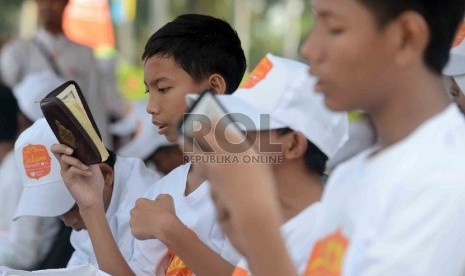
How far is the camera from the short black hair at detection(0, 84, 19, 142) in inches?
151

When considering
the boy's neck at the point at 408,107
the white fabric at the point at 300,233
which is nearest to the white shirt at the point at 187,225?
the white fabric at the point at 300,233

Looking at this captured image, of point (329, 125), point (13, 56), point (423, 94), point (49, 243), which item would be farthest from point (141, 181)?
point (13, 56)

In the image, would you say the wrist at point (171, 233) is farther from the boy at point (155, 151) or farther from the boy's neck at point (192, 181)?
the boy at point (155, 151)

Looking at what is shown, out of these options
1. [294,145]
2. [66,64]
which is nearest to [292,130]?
[294,145]

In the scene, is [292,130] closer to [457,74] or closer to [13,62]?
[457,74]

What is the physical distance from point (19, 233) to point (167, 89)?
116 centimetres

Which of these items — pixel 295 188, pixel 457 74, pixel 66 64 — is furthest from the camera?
pixel 66 64

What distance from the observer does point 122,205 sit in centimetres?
266

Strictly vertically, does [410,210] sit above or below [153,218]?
above

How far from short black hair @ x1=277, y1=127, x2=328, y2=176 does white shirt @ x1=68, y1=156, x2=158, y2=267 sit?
79 cm

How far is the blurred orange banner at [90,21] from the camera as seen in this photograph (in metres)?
7.86

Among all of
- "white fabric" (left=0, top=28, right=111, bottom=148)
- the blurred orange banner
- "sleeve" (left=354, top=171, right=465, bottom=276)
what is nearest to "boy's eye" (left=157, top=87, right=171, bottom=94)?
"sleeve" (left=354, top=171, right=465, bottom=276)

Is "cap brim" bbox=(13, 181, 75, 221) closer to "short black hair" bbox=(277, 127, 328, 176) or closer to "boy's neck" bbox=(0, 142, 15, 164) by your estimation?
"short black hair" bbox=(277, 127, 328, 176)

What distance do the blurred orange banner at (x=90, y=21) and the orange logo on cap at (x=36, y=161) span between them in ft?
16.9
